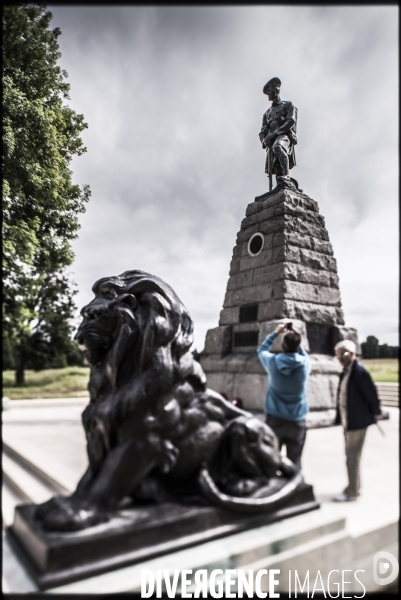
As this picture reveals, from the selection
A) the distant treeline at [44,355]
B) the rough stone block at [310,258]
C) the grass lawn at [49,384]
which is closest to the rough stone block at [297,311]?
the rough stone block at [310,258]

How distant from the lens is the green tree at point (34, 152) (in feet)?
11.5

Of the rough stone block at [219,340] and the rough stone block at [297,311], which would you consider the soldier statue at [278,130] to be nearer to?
the rough stone block at [297,311]

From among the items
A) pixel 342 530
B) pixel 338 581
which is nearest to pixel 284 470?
pixel 342 530

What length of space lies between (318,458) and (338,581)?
7.25 ft

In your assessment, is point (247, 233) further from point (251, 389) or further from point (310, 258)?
point (251, 389)

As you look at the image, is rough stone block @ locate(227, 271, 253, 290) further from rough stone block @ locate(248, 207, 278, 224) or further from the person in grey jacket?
the person in grey jacket

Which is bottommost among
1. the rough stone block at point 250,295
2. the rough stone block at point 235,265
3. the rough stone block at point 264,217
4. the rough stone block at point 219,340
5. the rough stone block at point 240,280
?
the rough stone block at point 219,340

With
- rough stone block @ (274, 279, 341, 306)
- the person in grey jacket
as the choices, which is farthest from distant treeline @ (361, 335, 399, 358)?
the person in grey jacket

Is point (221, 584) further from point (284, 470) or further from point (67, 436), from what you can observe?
point (67, 436)

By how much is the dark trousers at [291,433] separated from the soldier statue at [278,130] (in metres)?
4.58

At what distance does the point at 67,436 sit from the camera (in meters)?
4.67

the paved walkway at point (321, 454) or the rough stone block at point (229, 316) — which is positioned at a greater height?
the rough stone block at point (229, 316)

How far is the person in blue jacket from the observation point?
266cm

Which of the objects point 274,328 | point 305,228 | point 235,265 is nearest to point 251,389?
point 274,328
